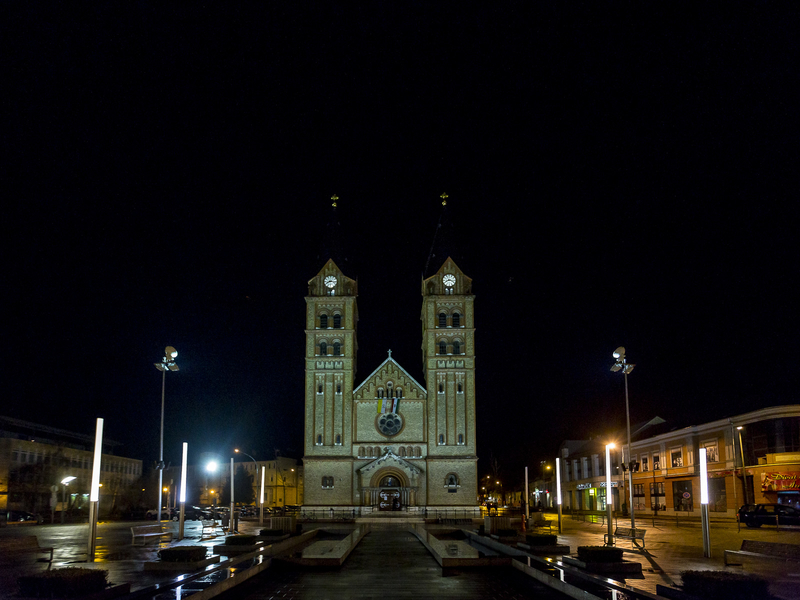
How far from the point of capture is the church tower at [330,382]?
70500 mm

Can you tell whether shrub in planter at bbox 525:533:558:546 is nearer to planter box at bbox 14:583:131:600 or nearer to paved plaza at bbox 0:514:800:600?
paved plaza at bbox 0:514:800:600

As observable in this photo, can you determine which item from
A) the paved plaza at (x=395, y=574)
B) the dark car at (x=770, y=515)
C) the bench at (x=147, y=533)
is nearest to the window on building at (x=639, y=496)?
the dark car at (x=770, y=515)

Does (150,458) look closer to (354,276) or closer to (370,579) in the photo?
(354,276)

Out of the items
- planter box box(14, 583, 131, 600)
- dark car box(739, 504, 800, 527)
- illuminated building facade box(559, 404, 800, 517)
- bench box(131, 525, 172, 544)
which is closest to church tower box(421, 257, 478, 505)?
illuminated building facade box(559, 404, 800, 517)

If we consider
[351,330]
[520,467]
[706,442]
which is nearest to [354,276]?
[351,330]

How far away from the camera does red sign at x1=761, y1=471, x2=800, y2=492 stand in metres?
45.4

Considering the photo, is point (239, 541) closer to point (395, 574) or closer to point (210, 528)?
point (395, 574)

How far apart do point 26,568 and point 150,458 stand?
314ft

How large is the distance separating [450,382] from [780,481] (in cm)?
3249

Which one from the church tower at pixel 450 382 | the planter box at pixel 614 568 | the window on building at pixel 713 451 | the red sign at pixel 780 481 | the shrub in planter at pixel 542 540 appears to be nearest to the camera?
the planter box at pixel 614 568

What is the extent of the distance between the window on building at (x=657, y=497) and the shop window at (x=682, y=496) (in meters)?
2.19

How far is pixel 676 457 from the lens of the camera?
5975 centimetres

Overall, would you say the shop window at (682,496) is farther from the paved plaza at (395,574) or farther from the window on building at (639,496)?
the paved plaza at (395,574)

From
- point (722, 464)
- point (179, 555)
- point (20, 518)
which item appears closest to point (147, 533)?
point (179, 555)
